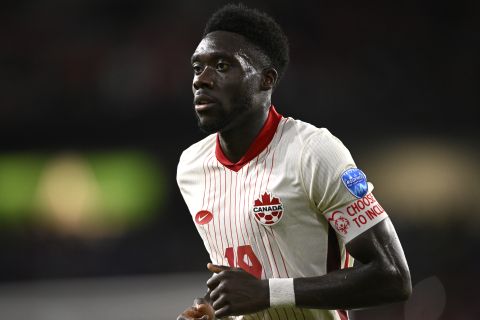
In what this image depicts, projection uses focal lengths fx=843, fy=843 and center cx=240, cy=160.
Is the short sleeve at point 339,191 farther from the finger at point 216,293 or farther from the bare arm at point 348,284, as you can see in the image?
the finger at point 216,293

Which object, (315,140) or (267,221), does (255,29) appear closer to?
(315,140)

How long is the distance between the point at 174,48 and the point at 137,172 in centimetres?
202

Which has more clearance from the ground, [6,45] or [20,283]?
[6,45]

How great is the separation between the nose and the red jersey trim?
307 mm

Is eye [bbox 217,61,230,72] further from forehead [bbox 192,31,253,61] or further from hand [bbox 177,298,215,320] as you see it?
hand [bbox 177,298,215,320]

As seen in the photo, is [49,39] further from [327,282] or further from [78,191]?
[327,282]

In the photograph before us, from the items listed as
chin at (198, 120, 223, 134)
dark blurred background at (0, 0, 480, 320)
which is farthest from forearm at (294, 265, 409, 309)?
dark blurred background at (0, 0, 480, 320)

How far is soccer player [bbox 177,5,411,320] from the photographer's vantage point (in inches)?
121

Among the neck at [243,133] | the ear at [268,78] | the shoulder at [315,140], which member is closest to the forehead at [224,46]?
the ear at [268,78]

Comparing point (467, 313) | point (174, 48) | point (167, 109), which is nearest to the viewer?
point (467, 313)

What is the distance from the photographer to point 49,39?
39.7 feet

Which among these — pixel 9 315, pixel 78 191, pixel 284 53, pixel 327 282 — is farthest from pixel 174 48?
pixel 327 282

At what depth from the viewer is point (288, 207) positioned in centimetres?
325

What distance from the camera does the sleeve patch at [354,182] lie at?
311 cm
